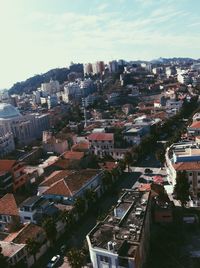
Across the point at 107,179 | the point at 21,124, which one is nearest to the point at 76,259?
the point at 107,179

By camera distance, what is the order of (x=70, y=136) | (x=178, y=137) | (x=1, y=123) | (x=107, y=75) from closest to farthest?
1. (x=178, y=137)
2. (x=70, y=136)
3. (x=1, y=123)
4. (x=107, y=75)

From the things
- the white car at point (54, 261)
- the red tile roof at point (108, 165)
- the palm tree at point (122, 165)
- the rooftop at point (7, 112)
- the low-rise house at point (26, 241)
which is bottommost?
the white car at point (54, 261)

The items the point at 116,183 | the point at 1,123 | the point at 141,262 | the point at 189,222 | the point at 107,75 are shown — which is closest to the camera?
the point at 141,262

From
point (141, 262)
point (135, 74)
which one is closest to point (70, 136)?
point (141, 262)

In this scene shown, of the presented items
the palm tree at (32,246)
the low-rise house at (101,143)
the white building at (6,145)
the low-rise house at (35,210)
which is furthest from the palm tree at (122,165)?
the white building at (6,145)

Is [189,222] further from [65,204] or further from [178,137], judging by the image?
[178,137]

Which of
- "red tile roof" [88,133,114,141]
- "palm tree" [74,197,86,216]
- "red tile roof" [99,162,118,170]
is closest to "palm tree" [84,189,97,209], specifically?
"palm tree" [74,197,86,216]

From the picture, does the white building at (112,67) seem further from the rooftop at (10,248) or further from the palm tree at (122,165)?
the rooftop at (10,248)

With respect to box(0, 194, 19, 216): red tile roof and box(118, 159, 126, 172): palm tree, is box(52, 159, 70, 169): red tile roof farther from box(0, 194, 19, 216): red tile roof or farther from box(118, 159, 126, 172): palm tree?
box(0, 194, 19, 216): red tile roof
